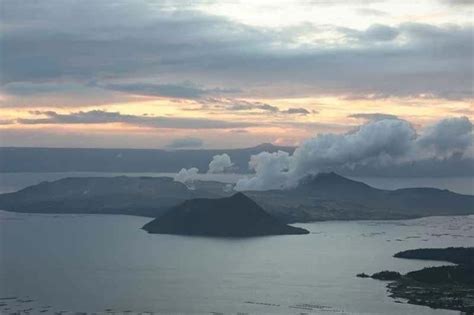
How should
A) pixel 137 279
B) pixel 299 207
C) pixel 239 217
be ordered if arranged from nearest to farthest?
pixel 137 279 < pixel 239 217 < pixel 299 207

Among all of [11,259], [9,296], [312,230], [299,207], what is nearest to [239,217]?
[312,230]

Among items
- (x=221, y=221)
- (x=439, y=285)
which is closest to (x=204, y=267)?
(x=439, y=285)

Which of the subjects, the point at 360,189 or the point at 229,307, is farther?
the point at 360,189

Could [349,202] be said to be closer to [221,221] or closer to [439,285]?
[221,221]

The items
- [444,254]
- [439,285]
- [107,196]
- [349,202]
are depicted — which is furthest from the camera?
[107,196]

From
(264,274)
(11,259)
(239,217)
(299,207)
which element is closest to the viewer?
(264,274)

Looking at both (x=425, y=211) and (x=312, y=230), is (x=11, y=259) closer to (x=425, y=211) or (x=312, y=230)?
(x=312, y=230)

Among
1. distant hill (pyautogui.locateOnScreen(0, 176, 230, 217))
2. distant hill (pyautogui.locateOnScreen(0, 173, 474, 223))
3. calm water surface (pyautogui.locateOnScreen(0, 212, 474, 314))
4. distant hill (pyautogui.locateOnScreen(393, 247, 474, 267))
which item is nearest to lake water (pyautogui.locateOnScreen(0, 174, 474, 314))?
calm water surface (pyautogui.locateOnScreen(0, 212, 474, 314))
